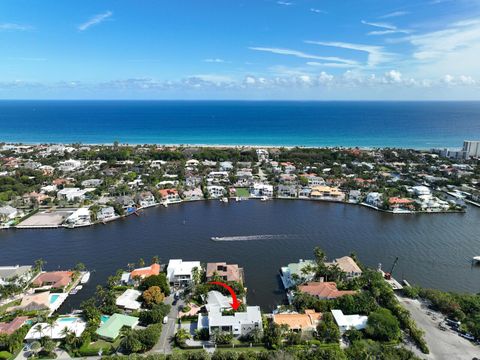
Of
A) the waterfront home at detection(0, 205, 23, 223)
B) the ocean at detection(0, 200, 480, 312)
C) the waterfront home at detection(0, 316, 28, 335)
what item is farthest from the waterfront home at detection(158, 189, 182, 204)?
the waterfront home at detection(0, 316, 28, 335)

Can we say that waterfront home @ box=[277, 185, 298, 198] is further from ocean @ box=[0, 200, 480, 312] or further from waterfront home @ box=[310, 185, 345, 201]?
ocean @ box=[0, 200, 480, 312]

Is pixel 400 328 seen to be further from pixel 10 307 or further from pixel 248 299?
pixel 10 307

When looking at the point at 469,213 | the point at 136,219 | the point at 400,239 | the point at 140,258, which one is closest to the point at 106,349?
the point at 140,258

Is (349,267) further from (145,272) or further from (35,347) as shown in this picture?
(35,347)

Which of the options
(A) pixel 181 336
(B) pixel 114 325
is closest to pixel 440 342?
(A) pixel 181 336

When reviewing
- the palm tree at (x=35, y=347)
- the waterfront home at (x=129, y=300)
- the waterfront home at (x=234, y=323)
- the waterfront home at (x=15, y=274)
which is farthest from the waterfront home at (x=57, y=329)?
the waterfront home at (x=234, y=323)

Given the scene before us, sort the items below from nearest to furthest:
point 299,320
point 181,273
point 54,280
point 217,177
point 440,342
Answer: point 440,342, point 299,320, point 54,280, point 181,273, point 217,177
